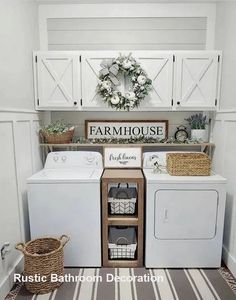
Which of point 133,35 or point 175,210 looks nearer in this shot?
point 175,210

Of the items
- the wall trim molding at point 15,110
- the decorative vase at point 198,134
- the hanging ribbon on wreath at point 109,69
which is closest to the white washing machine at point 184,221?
the decorative vase at point 198,134

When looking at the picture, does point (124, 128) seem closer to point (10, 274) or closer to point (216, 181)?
point (216, 181)

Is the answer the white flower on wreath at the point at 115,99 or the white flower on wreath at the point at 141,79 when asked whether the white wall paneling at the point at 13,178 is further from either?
the white flower on wreath at the point at 141,79

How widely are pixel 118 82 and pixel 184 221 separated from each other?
1485 millimetres

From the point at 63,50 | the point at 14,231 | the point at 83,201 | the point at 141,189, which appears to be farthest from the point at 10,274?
the point at 63,50

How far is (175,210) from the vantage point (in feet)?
6.81

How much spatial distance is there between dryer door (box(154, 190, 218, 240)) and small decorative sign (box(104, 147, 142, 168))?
22.5 inches

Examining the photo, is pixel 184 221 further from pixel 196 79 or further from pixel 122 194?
pixel 196 79

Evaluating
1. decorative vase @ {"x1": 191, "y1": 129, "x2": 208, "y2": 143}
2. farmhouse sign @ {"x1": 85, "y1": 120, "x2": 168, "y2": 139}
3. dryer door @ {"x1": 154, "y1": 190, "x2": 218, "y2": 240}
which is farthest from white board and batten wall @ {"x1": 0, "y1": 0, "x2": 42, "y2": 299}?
decorative vase @ {"x1": 191, "y1": 129, "x2": 208, "y2": 143}

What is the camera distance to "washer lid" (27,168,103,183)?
2.05 m

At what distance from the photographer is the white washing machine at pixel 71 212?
2051 millimetres

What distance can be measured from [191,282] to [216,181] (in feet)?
2.87

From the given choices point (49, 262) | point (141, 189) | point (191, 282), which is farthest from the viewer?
point (141, 189)

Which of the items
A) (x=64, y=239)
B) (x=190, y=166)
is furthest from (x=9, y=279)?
(x=190, y=166)
